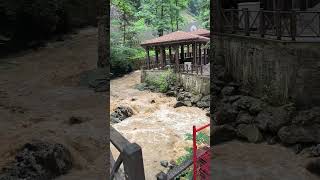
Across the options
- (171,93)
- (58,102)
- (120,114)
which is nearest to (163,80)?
(171,93)

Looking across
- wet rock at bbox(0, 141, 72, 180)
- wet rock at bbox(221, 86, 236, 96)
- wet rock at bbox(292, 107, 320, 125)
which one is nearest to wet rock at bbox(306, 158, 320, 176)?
wet rock at bbox(292, 107, 320, 125)

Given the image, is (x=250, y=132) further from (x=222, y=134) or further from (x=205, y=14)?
(x=205, y=14)

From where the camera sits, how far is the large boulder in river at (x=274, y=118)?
12.3 feet

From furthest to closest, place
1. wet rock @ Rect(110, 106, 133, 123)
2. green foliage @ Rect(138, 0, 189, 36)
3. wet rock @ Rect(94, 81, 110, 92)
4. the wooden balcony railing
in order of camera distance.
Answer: green foliage @ Rect(138, 0, 189, 36) → wet rock @ Rect(110, 106, 133, 123) → wet rock @ Rect(94, 81, 110, 92) → the wooden balcony railing

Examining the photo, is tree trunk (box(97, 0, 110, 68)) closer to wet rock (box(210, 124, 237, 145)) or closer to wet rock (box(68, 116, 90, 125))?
wet rock (box(68, 116, 90, 125))

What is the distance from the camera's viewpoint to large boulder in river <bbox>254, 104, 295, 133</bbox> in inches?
148

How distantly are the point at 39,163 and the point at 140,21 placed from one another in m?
1.59

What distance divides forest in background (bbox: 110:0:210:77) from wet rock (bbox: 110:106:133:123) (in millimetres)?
334

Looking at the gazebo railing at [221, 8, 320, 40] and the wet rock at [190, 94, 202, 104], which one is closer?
the gazebo railing at [221, 8, 320, 40]

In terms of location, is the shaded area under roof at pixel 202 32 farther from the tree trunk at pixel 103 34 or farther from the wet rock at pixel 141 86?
the tree trunk at pixel 103 34

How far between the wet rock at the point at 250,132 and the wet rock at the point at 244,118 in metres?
0.04

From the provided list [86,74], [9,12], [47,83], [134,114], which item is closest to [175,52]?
[134,114]

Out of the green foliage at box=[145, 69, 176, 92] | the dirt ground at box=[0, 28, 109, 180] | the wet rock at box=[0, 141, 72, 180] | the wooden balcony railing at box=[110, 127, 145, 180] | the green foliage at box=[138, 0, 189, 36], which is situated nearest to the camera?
the wooden balcony railing at box=[110, 127, 145, 180]

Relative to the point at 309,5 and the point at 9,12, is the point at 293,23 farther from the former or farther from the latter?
the point at 9,12
